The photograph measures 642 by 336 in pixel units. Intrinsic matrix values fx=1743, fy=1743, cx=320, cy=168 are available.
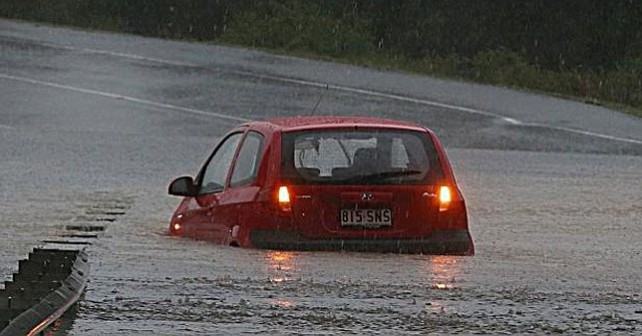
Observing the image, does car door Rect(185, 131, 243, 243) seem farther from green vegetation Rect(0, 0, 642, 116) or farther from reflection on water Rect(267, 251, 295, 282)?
green vegetation Rect(0, 0, 642, 116)

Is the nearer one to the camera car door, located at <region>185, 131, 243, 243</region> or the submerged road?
the submerged road

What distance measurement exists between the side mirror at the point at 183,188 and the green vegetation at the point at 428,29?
26.0 metres

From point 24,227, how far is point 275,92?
16.9 m

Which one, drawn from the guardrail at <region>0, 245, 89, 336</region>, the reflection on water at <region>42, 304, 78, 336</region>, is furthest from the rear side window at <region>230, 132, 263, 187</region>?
the reflection on water at <region>42, 304, 78, 336</region>

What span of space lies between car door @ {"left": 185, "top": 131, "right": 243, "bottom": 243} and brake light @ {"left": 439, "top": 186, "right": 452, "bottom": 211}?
5.70 feet

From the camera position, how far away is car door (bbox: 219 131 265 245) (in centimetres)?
1355

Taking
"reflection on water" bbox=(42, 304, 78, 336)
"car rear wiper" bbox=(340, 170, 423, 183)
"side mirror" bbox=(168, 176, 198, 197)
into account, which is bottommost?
"reflection on water" bbox=(42, 304, 78, 336)

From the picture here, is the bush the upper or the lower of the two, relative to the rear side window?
upper

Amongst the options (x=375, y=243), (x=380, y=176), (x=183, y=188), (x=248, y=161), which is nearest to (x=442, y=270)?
(x=375, y=243)

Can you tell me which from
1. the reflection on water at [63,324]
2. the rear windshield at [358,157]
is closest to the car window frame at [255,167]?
the rear windshield at [358,157]

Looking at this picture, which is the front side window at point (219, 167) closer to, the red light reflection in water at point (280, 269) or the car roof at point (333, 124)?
the car roof at point (333, 124)

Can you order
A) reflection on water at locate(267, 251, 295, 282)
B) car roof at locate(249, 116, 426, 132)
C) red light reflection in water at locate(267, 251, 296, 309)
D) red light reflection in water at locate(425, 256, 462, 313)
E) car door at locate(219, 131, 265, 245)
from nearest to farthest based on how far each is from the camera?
red light reflection in water at locate(267, 251, 296, 309), red light reflection in water at locate(425, 256, 462, 313), reflection on water at locate(267, 251, 295, 282), car door at locate(219, 131, 265, 245), car roof at locate(249, 116, 426, 132)

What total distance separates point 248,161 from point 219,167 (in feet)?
3.22

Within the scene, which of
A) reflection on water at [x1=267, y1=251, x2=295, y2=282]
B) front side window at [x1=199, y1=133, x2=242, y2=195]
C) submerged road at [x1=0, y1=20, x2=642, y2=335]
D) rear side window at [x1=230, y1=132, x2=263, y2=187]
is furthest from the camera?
front side window at [x1=199, y1=133, x2=242, y2=195]
